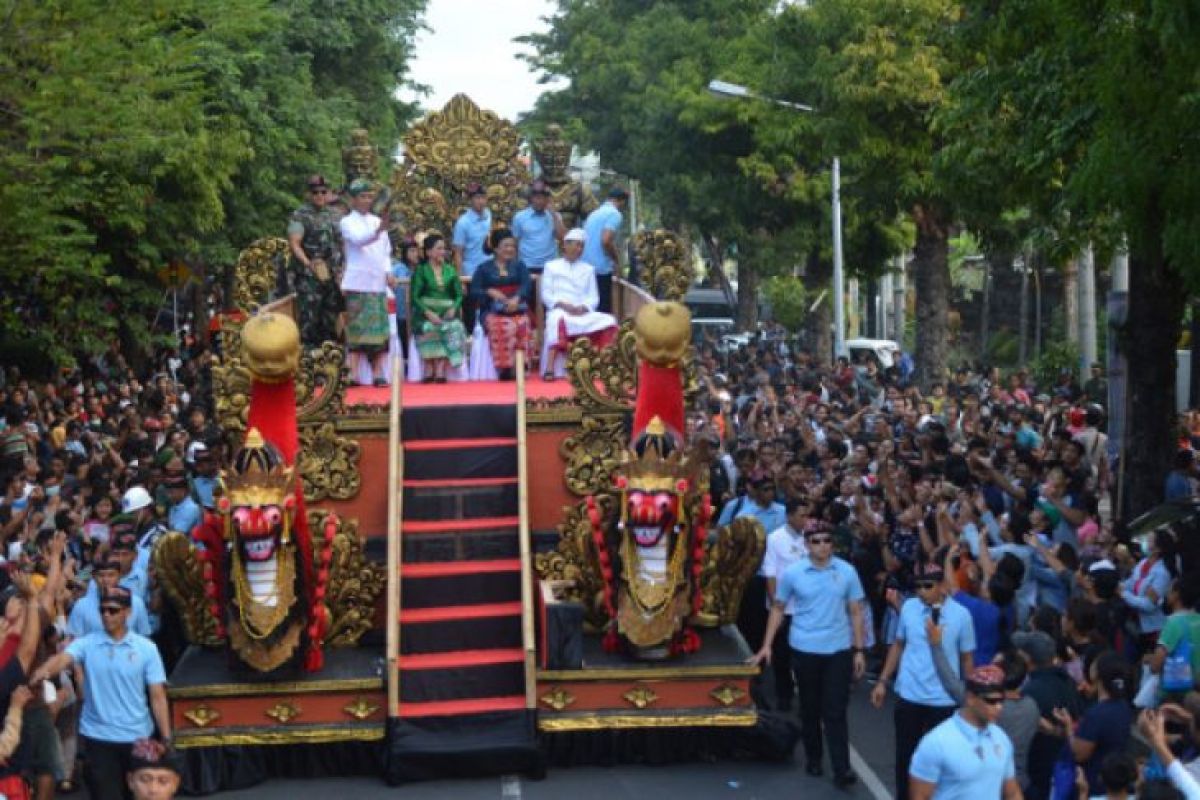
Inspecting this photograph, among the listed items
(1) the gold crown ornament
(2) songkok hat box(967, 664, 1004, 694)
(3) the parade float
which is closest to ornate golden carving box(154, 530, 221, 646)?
(3) the parade float

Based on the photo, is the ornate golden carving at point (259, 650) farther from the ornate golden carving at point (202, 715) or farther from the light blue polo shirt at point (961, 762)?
the light blue polo shirt at point (961, 762)

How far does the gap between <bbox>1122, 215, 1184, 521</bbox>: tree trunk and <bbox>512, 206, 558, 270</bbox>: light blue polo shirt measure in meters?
5.73

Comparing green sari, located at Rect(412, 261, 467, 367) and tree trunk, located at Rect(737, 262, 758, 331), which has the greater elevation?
tree trunk, located at Rect(737, 262, 758, 331)

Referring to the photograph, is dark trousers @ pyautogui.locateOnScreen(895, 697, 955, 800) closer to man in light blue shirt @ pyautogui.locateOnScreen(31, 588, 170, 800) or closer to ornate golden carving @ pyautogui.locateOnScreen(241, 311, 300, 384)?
man in light blue shirt @ pyautogui.locateOnScreen(31, 588, 170, 800)

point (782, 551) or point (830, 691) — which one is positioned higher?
point (782, 551)

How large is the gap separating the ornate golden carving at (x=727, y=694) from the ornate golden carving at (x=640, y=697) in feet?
1.33

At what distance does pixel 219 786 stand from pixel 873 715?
504 cm

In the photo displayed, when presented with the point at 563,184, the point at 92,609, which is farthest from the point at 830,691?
the point at 563,184

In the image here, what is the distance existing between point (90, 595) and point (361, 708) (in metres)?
2.13

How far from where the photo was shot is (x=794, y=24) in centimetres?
3709

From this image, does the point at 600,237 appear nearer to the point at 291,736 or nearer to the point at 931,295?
the point at 291,736

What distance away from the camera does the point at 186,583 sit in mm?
14281

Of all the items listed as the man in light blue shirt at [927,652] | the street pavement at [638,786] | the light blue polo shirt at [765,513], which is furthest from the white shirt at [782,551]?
the man in light blue shirt at [927,652]

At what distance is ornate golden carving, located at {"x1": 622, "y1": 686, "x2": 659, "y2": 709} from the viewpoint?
13867 mm
